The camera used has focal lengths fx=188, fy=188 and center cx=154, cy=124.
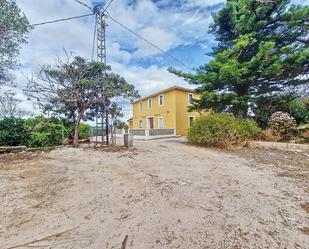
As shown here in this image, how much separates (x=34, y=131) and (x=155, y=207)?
26.9 ft

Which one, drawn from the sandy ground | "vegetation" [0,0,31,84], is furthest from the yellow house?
the sandy ground

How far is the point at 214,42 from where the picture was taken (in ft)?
45.5

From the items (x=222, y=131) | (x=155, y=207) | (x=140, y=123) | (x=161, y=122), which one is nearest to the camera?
(x=155, y=207)

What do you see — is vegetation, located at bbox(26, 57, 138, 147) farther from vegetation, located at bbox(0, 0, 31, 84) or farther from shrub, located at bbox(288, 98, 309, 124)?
shrub, located at bbox(288, 98, 309, 124)

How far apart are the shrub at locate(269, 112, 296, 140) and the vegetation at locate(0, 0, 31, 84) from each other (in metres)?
12.5

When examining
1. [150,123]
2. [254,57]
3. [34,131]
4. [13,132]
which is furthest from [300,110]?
[150,123]

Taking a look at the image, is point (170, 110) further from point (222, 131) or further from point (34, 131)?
point (34, 131)

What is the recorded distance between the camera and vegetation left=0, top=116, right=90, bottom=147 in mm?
8258

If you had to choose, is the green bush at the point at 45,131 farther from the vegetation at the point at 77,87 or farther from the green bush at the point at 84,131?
the green bush at the point at 84,131

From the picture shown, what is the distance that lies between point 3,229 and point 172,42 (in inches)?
538

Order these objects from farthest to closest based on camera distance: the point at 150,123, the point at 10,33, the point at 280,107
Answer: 1. the point at 150,123
2. the point at 280,107
3. the point at 10,33

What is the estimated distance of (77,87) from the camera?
30.4 ft

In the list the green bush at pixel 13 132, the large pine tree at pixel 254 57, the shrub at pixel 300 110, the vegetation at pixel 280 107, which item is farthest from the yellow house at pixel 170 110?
the green bush at pixel 13 132

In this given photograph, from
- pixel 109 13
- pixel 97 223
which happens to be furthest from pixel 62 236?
pixel 109 13
